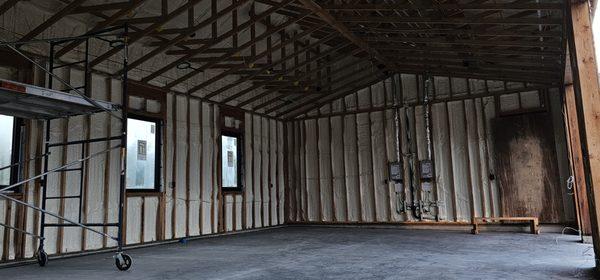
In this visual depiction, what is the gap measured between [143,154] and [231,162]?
9.21 feet

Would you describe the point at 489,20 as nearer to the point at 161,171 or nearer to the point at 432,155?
the point at 432,155

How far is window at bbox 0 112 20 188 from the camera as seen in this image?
20.7 ft

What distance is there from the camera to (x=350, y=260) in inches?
228

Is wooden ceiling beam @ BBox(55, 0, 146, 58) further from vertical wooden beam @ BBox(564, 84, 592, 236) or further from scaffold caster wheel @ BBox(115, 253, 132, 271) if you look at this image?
vertical wooden beam @ BBox(564, 84, 592, 236)

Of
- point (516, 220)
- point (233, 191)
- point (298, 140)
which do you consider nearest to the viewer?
point (516, 220)

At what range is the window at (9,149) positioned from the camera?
6305 mm

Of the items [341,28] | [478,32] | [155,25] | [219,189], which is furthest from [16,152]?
[478,32]

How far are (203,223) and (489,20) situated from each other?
22.8ft

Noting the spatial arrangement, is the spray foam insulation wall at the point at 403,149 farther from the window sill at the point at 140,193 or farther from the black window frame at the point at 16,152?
the black window frame at the point at 16,152

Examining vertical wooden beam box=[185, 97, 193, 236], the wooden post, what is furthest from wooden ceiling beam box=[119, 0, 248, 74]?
the wooden post

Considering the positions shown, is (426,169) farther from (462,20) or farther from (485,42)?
(462,20)

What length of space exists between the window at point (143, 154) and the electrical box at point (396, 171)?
577cm

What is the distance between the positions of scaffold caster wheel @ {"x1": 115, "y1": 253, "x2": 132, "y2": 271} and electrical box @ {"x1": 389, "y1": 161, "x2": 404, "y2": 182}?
739 centimetres

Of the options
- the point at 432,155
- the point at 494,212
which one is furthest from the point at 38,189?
the point at 494,212
